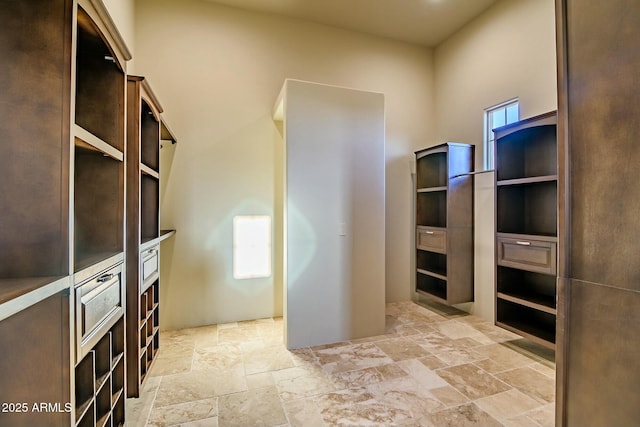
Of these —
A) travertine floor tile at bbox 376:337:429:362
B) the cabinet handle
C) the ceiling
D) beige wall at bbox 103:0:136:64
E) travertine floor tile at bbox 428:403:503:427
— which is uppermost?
the ceiling

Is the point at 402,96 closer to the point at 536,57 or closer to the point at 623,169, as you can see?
the point at 536,57

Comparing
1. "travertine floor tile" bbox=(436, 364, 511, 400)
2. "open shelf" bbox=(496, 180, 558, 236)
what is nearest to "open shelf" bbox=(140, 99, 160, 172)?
"travertine floor tile" bbox=(436, 364, 511, 400)

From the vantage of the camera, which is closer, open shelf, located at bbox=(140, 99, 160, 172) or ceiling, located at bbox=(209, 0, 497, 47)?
open shelf, located at bbox=(140, 99, 160, 172)

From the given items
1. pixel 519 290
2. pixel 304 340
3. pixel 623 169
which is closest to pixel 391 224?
pixel 519 290

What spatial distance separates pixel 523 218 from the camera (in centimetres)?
308

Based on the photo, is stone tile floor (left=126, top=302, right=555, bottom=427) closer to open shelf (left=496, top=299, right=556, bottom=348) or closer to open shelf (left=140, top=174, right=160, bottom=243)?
open shelf (left=496, top=299, right=556, bottom=348)

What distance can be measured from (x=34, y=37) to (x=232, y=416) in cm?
215

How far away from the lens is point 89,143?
122 cm

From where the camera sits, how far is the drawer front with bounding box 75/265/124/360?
1151 mm

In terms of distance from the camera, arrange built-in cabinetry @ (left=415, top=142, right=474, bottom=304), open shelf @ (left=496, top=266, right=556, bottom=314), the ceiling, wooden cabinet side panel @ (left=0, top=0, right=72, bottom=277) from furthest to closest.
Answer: built-in cabinetry @ (left=415, top=142, right=474, bottom=304)
the ceiling
open shelf @ (left=496, top=266, right=556, bottom=314)
wooden cabinet side panel @ (left=0, top=0, right=72, bottom=277)

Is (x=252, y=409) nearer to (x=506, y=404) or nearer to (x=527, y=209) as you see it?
(x=506, y=404)

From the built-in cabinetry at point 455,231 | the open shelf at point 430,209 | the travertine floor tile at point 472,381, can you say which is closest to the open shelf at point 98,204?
the travertine floor tile at point 472,381

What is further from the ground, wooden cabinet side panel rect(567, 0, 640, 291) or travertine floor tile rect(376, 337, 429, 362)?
wooden cabinet side panel rect(567, 0, 640, 291)

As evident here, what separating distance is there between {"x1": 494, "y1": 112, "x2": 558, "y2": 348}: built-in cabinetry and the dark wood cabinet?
72.6 inches
